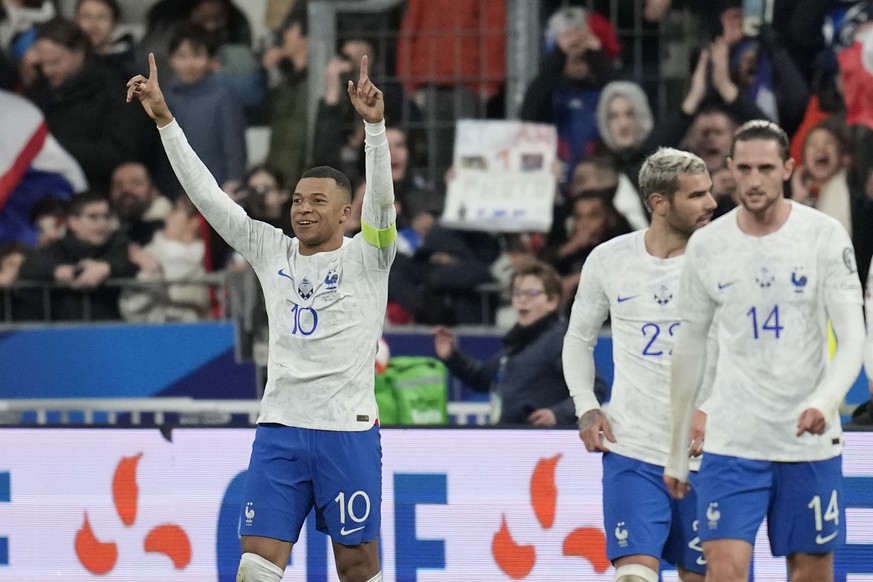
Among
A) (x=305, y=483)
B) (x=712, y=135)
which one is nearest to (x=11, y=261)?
(x=712, y=135)

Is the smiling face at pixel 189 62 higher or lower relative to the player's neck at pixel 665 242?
higher

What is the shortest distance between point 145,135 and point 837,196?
5.24 meters

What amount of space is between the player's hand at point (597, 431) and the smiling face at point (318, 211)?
4.28ft

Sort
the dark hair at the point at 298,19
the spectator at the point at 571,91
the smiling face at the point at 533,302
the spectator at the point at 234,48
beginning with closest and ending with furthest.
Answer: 1. the smiling face at the point at 533,302
2. the spectator at the point at 571,91
3. the dark hair at the point at 298,19
4. the spectator at the point at 234,48

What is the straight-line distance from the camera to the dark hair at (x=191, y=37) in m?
13.2

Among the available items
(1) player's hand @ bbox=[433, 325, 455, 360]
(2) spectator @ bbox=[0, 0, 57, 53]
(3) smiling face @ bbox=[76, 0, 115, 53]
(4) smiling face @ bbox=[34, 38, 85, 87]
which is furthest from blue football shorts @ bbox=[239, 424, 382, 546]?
(2) spectator @ bbox=[0, 0, 57, 53]

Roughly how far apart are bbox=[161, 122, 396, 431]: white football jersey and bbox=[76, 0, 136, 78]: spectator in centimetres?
632

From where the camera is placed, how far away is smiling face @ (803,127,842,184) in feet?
36.6

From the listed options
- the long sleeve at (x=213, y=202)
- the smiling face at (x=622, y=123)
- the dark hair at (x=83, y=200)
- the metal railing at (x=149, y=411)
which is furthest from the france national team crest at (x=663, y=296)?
the dark hair at (x=83, y=200)

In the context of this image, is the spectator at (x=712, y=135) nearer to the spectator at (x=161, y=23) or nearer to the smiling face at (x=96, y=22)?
the spectator at (x=161, y=23)

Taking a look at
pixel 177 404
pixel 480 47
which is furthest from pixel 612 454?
pixel 480 47

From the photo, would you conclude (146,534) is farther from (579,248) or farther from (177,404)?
(579,248)

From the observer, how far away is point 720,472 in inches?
257

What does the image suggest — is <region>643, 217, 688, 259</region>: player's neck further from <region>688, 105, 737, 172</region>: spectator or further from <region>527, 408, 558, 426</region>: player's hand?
<region>688, 105, 737, 172</region>: spectator
